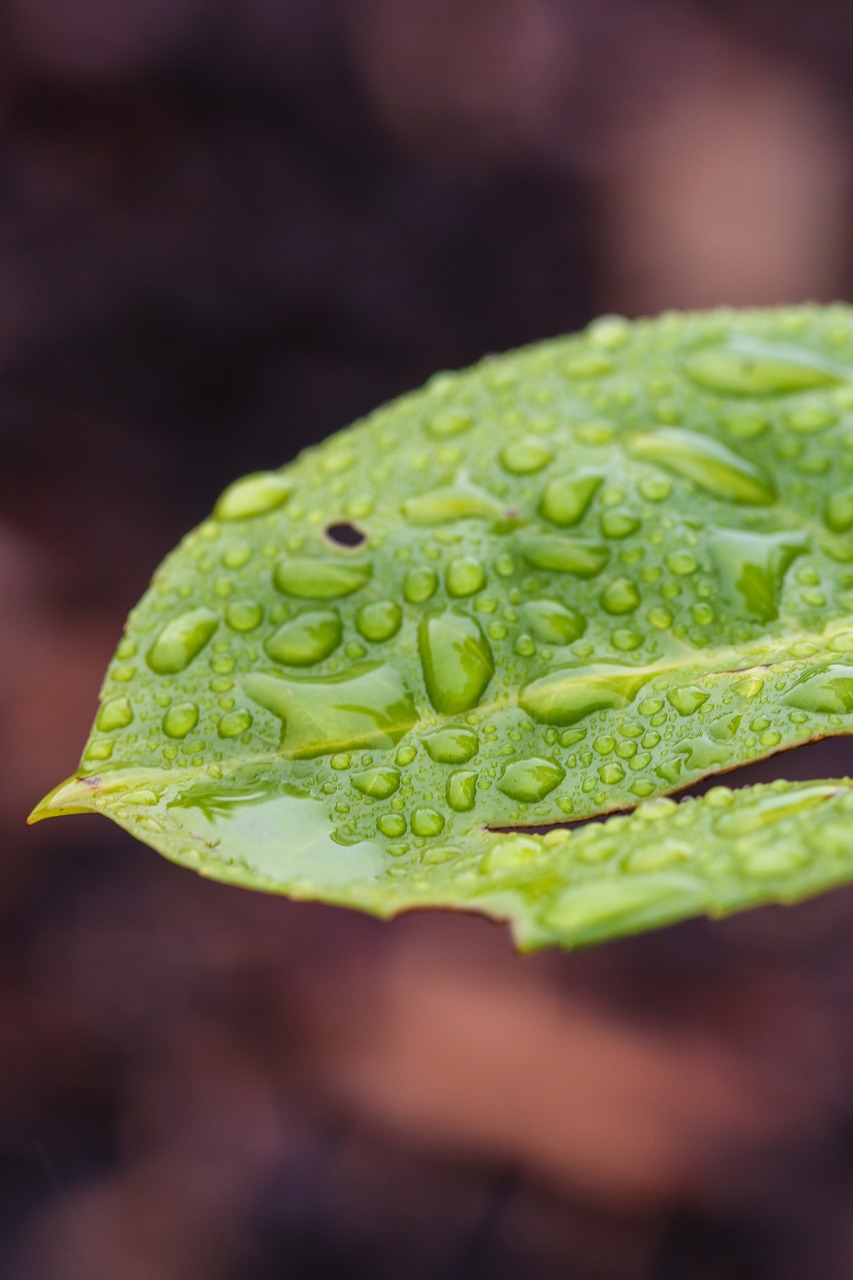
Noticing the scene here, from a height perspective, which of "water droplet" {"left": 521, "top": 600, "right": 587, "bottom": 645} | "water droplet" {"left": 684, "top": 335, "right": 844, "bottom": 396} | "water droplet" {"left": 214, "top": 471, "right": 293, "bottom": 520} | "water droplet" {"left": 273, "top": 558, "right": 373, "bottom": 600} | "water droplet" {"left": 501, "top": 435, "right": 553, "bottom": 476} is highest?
"water droplet" {"left": 684, "top": 335, "right": 844, "bottom": 396}

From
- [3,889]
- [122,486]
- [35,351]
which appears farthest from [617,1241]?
[35,351]

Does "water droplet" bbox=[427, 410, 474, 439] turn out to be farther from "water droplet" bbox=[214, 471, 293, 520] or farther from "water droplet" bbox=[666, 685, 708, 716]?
"water droplet" bbox=[666, 685, 708, 716]

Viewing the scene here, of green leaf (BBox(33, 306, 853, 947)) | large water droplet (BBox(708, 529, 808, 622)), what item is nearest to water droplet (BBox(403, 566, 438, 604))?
green leaf (BBox(33, 306, 853, 947))

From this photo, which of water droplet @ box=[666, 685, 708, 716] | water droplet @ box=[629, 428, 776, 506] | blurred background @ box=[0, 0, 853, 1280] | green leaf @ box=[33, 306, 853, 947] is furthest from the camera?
blurred background @ box=[0, 0, 853, 1280]

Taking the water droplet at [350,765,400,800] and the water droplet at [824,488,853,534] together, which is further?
the water droplet at [824,488,853,534]

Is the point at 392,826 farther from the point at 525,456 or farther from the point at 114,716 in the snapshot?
the point at 525,456

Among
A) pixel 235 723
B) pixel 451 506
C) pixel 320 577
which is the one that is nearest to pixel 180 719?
pixel 235 723

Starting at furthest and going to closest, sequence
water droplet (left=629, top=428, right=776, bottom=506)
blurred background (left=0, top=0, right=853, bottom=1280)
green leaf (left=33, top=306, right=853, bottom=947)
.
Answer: blurred background (left=0, top=0, right=853, bottom=1280), water droplet (left=629, top=428, right=776, bottom=506), green leaf (left=33, top=306, right=853, bottom=947)

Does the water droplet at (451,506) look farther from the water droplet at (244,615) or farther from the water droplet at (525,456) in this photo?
the water droplet at (244,615)
